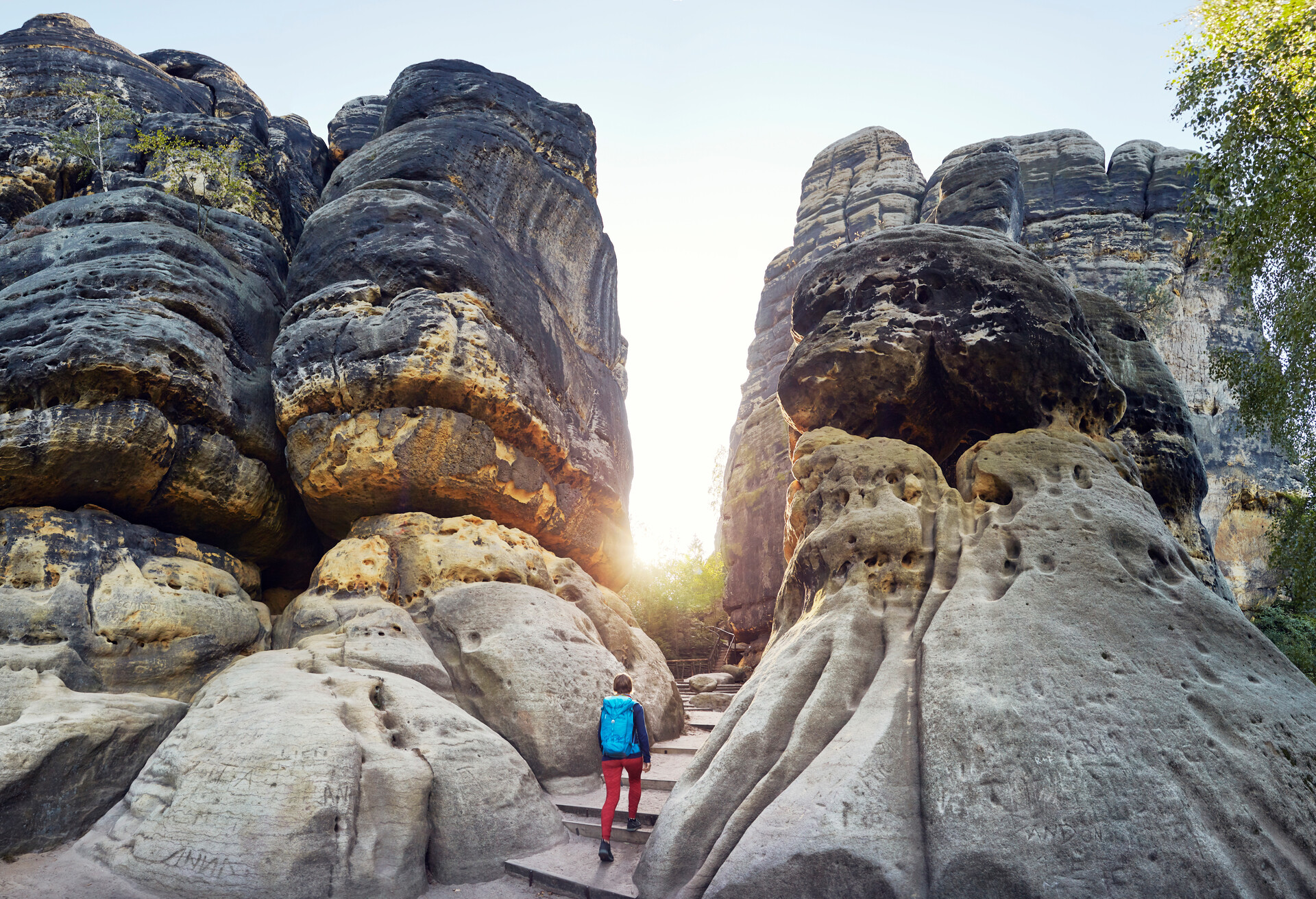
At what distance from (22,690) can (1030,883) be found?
773cm

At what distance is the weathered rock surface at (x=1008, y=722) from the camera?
396cm

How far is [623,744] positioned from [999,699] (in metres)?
2.78

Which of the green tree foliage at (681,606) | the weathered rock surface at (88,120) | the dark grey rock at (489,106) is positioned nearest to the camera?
the weathered rock surface at (88,120)

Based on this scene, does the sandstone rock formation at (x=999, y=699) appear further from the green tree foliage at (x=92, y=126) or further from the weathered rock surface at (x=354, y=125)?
the weathered rock surface at (x=354, y=125)

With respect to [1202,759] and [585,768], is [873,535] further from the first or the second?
[585,768]

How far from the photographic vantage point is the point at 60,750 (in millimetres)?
5559

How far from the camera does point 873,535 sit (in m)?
6.32

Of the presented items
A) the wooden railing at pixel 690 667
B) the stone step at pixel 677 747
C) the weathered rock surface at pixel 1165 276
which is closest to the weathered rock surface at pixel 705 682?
the wooden railing at pixel 690 667

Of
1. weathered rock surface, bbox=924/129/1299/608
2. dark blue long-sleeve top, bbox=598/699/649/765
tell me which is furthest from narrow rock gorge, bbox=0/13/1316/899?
weathered rock surface, bbox=924/129/1299/608

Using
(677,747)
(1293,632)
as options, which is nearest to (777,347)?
(1293,632)

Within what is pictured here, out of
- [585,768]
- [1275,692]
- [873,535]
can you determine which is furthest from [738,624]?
[1275,692]

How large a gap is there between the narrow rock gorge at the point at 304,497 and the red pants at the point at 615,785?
30.3 inches

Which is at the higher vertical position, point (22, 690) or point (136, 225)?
point (136, 225)

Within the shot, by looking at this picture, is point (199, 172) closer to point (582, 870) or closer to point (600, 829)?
point (600, 829)
